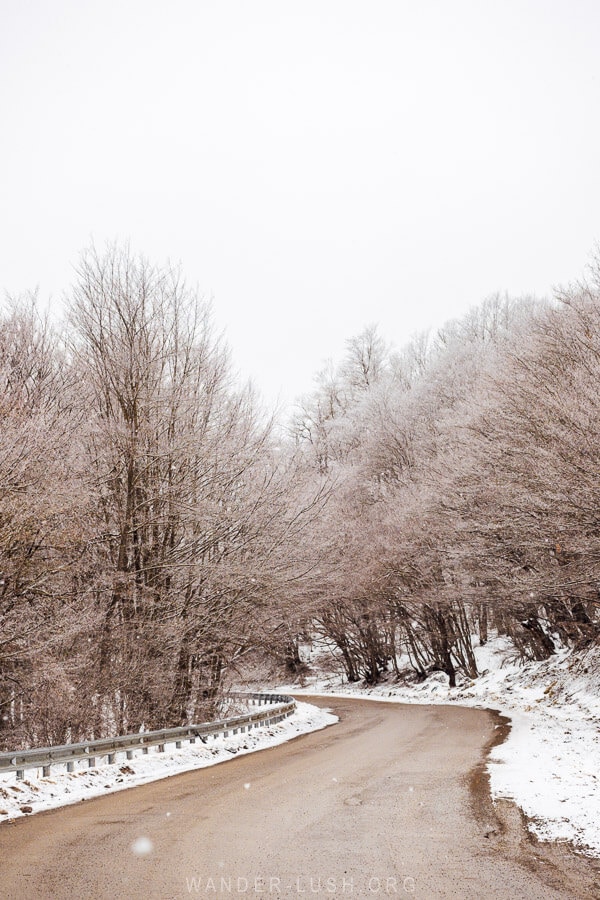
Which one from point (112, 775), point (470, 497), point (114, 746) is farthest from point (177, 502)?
point (470, 497)

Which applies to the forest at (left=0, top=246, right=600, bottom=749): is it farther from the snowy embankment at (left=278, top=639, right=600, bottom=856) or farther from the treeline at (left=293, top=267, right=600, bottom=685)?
the snowy embankment at (left=278, top=639, right=600, bottom=856)

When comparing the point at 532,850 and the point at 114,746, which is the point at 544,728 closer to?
the point at 114,746

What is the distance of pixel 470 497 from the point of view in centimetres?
2498

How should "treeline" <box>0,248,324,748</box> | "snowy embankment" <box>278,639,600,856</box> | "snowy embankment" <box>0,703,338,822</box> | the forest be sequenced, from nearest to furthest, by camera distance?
"snowy embankment" <box>278,639,600,856</box> < "snowy embankment" <box>0,703,338,822</box> < "treeline" <box>0,248,324,748</box> < the forest

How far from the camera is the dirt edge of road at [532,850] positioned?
5645mm

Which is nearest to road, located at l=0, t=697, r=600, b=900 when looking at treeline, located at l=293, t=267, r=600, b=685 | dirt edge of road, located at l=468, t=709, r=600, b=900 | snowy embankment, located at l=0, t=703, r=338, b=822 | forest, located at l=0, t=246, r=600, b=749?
dirt edge of road, located at l=468, t=709, r=600, b=900

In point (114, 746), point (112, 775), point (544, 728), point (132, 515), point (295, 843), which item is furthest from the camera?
point (544, 728)

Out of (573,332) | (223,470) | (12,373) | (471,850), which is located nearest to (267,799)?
(471,850)

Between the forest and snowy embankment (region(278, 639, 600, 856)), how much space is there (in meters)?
2.70

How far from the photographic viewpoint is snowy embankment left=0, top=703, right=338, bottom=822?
9.62 meters

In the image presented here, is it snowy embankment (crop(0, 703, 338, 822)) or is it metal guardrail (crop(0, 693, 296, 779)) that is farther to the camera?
metal guardrail (crop(0, 693, 296, 779))

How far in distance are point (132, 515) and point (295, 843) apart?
11.3 metres

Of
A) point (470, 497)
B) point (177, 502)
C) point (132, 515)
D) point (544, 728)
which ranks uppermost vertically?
point (470, 497)

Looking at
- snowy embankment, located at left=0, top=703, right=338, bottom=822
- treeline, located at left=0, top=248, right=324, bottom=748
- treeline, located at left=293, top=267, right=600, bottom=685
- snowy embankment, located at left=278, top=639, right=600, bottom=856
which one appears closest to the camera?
snowy embankment, located at left=278, top=639, right=600, bottom=856
